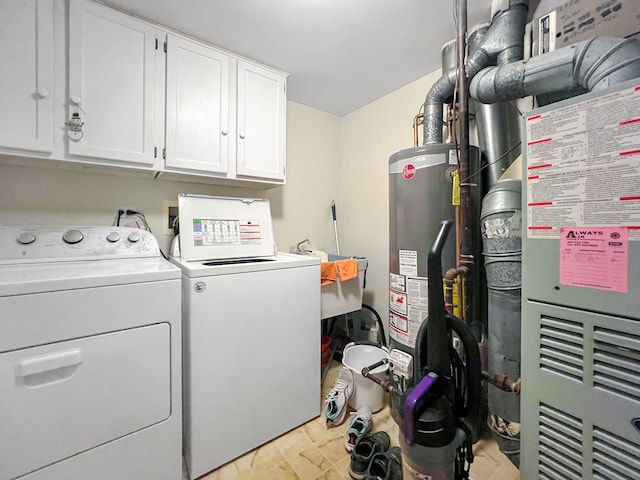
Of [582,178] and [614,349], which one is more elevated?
[582,178]

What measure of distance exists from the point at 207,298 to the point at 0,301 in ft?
2.12

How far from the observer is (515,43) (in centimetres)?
127

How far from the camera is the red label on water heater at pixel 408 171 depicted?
1508mm

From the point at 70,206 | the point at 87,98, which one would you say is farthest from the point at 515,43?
the point at 70,206

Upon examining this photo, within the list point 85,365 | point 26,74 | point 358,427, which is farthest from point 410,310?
point 26,74

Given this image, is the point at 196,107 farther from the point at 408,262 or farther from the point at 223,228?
the point at 408,262

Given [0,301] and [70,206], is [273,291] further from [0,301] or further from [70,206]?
[70,206]

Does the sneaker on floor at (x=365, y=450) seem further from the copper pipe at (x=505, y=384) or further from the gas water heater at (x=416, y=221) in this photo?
the copper pipe at (x=505, y=384)

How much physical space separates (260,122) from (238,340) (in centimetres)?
141

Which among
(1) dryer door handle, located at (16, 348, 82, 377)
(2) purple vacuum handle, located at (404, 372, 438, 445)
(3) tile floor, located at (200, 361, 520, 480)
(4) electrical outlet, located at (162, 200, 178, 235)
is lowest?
(3) tile floor, located at (200, 361, 520, 480)

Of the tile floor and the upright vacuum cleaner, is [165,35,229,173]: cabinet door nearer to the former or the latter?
the upright vacuum cleaner

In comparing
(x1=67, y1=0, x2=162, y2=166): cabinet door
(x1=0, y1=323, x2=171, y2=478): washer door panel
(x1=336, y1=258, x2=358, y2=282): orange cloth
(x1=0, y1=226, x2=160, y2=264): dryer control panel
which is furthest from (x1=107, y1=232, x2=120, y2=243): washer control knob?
(x1=336, y1=258, x2=358, y2=282): orange cloth

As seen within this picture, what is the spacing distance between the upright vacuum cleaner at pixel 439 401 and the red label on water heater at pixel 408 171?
2.24 feet

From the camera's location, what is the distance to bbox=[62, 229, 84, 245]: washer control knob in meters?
1.34
